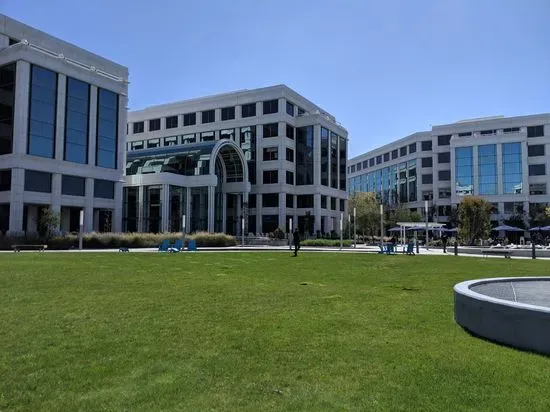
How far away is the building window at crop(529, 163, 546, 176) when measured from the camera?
89312 millimetres

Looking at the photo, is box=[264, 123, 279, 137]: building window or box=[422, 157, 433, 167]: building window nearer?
box=[264, 123, 279, 137]: building window

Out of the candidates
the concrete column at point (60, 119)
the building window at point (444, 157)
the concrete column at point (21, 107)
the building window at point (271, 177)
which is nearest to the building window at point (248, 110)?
the building window at point (271, 177)

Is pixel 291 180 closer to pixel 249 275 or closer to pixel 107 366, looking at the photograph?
pixel 249 275

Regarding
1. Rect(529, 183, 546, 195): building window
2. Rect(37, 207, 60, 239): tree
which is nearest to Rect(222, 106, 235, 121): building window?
Rect(37, 207, 60, 239): tree

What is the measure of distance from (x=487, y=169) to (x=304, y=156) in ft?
118

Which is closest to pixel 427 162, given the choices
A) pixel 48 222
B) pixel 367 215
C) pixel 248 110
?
pixel 367 215

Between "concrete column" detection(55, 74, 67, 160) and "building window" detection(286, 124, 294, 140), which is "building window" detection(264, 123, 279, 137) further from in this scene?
"concrete column" detection(55, 74, 67, 160)

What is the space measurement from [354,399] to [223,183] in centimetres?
6980

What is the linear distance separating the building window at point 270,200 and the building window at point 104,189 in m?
28.0

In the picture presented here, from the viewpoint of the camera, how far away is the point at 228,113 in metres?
83.2

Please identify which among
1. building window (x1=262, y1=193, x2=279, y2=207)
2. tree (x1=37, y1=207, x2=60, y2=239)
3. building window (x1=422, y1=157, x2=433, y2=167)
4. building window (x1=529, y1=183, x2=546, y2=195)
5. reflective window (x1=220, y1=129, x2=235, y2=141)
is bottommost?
tree (x1=37, y1=207, x2=60, y2=239)

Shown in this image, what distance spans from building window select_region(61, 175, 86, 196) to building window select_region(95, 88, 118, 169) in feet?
10.3

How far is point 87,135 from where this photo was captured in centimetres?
5428

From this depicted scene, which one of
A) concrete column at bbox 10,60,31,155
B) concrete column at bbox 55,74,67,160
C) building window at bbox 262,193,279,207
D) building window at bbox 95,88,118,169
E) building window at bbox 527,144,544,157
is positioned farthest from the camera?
building window at bbox 527,144,544,157
